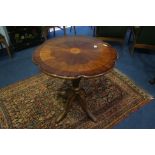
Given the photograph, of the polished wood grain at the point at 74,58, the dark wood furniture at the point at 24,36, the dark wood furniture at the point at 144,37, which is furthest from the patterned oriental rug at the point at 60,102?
the dark wood furniture at the point at 24,36

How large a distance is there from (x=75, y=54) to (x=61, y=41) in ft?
1.18

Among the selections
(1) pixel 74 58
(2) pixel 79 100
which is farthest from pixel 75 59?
(2) pixel 79 100

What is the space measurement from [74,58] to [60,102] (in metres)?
0.79

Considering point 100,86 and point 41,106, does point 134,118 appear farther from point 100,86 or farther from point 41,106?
point 41,106

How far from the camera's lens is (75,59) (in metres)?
1.66

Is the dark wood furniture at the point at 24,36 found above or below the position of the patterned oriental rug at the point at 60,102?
above

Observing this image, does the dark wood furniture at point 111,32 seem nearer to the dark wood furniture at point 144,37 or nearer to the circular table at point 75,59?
the dark wood furniture at point 144,37

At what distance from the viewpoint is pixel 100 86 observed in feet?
8.23

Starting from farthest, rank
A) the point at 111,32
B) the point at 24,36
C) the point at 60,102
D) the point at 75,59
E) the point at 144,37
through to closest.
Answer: the point at 24,36
the point at 111,32
the point at 144,37
the point at 60,102
the point at 75,59

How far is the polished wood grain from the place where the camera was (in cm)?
152

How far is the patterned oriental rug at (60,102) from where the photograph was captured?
202 centimetres

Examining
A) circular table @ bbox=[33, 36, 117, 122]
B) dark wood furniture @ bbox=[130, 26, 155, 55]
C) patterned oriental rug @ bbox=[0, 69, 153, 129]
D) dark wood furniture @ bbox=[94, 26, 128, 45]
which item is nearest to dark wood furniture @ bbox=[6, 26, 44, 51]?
patterned oriental rug @ bbox=[0, 69, 153, 129]

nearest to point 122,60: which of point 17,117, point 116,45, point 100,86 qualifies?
point 116,45

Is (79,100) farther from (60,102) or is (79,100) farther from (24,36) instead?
(24,36)
